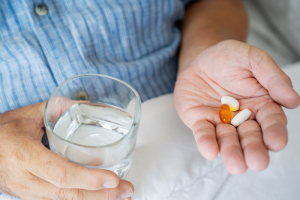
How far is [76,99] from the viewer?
21.8 inches

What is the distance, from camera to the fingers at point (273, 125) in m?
0.41

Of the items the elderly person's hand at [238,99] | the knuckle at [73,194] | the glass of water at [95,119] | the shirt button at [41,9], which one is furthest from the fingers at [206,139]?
the shirt button at [41,9]

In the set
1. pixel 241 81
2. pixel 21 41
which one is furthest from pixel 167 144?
pixel 21 41

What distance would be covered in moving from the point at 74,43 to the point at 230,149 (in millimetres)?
472

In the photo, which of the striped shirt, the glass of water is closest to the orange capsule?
the glass of water

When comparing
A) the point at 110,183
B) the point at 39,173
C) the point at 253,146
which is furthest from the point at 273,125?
the point at 39,173

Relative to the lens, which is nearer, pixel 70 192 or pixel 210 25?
pixel 70 192

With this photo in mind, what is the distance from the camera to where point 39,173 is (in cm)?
46

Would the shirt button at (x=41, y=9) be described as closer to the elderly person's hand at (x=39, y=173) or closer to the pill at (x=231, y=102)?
the elderly person's hand at (x=39, y=173)

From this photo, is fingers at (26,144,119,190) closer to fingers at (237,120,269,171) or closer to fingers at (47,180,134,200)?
fingers at (47,180,134,200)

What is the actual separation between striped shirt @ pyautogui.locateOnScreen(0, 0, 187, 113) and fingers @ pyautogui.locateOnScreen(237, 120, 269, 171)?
1.20 ft

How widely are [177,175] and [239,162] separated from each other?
0.20 metres

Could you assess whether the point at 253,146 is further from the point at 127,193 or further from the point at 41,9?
the point at 41,9

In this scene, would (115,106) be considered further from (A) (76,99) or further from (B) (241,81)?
(B) (241,81)
